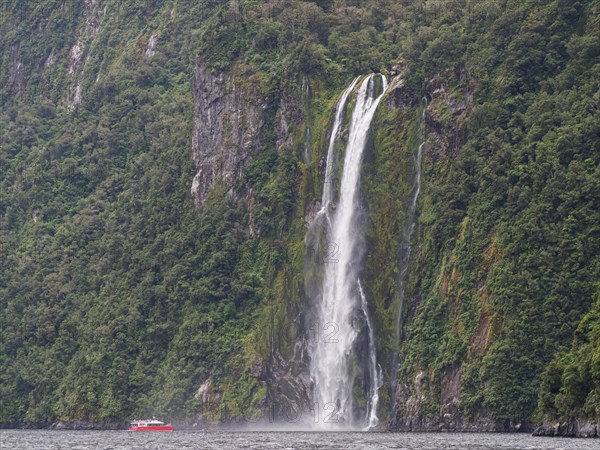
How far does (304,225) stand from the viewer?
12725 cm

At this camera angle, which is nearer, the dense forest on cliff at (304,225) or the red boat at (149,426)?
the dense forest on cliff at (304,225)

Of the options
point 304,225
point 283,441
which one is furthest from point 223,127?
point 283,441

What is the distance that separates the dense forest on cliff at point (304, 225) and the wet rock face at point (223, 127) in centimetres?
29

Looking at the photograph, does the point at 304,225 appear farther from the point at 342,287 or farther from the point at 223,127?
the point at 223,127

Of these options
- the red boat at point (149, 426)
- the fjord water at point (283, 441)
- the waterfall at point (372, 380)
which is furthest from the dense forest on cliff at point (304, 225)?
the fjord water at point (283, 441)

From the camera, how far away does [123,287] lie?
137 m

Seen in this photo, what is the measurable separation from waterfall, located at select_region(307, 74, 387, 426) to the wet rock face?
351 inches

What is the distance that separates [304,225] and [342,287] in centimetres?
753

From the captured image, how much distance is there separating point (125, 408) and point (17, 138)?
159ft

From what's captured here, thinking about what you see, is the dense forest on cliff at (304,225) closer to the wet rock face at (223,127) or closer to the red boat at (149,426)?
the wet rock face at (223,127)

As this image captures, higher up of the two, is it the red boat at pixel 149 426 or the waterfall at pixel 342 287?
the waterfall at pixel 342 287

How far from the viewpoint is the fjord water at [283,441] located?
84.3m

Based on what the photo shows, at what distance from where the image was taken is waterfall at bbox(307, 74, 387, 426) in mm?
118562

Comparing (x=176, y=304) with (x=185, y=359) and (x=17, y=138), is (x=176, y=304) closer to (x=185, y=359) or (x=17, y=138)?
(x=185, y=359)
